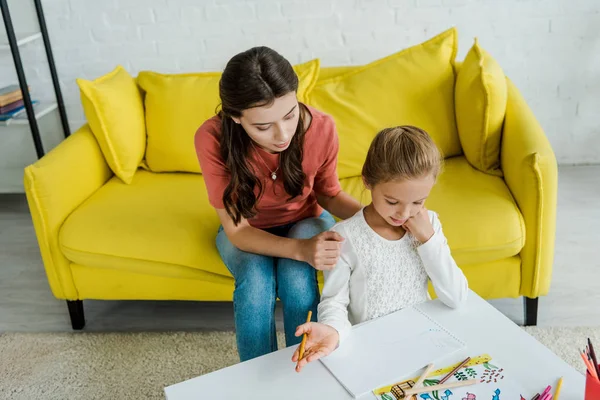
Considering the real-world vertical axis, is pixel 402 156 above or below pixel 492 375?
above

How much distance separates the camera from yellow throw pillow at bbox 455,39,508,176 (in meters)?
1.85

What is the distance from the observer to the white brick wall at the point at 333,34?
249 cm

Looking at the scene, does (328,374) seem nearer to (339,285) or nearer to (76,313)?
(339,285)

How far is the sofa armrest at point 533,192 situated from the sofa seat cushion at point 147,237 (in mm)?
832

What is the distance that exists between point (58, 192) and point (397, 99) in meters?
1.09

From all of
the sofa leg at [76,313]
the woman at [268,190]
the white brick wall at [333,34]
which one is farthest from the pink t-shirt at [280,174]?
the white brick wall at [333,34]

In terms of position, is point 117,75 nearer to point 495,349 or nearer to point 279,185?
point 279,185

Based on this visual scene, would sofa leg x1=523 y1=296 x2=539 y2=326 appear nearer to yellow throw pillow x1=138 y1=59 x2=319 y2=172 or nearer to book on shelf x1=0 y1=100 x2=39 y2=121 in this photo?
yellow throw pillow x1=138 y1=59 x2=319 y2=172

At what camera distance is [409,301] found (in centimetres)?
131

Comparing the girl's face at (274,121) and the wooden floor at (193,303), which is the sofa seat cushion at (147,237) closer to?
the wooden floor at (193,303)

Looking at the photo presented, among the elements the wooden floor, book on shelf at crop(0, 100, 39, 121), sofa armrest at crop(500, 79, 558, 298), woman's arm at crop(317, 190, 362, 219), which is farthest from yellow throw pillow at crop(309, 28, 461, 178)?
book on shelf at crop(0, 100, 39, 121)

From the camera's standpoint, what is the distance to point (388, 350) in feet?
3.76

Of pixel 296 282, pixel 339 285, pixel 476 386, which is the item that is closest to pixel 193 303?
pixel 296 282

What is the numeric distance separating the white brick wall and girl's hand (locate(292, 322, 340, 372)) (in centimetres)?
164
